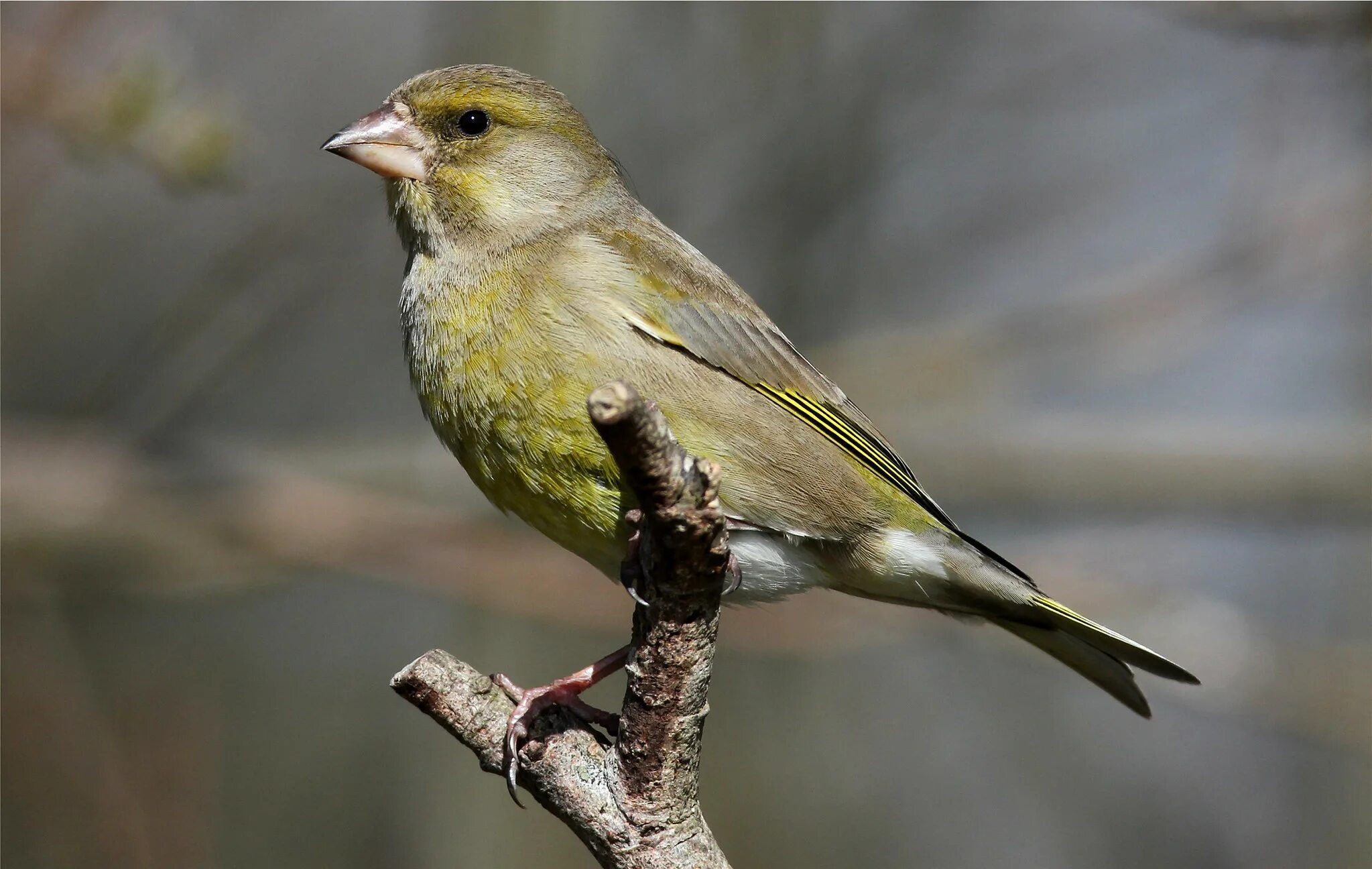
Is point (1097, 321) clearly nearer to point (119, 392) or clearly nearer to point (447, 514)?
point (447, 514)

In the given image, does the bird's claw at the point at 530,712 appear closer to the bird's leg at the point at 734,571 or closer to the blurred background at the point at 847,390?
the bird's leg at the point at 734,571

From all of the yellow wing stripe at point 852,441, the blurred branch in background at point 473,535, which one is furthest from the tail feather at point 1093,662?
the blurred branch in background at point 473,535

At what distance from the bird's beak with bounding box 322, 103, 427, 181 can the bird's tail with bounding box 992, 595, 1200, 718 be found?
2451 mm

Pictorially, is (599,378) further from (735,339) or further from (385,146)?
(385,146)

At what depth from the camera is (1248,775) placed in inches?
306

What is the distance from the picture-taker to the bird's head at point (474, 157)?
13.5 ft

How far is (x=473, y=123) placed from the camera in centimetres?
428

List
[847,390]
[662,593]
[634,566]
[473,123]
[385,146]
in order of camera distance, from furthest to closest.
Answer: [847,390]
[473,123]
[385,146]
[634,566]
[662,593]

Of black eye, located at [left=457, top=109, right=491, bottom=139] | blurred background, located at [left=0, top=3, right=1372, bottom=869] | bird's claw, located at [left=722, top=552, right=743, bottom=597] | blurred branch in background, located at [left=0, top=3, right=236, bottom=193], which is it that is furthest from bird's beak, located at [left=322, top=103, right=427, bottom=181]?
bird's claw, located at [left=722, top=552, right=743, bottom=597]

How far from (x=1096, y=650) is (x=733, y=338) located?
1552 mm

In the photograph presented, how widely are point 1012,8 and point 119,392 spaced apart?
5.68 metres

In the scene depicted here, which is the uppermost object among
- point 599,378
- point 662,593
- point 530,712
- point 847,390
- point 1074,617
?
point 847,390

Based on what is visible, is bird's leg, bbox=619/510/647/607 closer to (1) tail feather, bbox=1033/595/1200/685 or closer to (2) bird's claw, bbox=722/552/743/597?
(2) bird's claw, bbox=722/552/743/597

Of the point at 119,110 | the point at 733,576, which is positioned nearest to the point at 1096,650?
the point at 733,576
